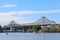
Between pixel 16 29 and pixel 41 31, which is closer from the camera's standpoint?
pixel 41 31

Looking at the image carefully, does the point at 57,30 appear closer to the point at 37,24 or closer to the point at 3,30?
the point at 37,24

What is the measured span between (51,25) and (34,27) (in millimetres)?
9061

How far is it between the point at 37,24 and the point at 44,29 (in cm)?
891

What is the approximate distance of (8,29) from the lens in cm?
14662

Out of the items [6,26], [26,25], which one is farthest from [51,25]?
[6,26]

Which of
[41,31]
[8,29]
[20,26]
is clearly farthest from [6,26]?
[41,31]

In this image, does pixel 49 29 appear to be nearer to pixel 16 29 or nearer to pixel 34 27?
pixel 34 27

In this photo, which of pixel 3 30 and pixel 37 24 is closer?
pixel 37 24

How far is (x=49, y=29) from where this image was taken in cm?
13275

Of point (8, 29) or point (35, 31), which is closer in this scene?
point (35, 31)

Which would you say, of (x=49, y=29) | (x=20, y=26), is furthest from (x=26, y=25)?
(x=49, y=29)

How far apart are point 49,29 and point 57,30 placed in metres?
4.03

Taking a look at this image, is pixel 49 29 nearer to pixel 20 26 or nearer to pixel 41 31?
pixel 41 31

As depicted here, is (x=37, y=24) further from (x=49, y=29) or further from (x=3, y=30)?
(x=3, y=30)
